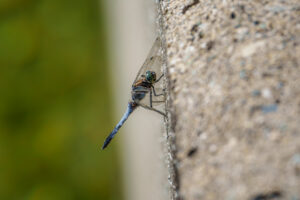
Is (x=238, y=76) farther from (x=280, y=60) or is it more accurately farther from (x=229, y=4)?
(x=229, y=4)

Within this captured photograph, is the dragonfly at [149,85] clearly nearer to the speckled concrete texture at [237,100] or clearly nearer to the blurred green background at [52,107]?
the speckled concrete texture at [237,100]

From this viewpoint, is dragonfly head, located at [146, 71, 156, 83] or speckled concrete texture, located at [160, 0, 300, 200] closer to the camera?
speckled concrete texture, located at [160, 0, 300, 200]

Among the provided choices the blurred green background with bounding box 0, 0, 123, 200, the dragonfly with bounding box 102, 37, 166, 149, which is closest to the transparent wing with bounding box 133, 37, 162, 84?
the dragonfly with bounding box 102, 37, 166, 149

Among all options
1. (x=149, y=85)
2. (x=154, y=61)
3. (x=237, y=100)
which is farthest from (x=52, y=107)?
(x=237, y=100)

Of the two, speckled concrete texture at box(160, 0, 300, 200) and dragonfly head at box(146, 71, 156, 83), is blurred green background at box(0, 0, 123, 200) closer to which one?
dragonfly head at box(146, 71, 156, 83)

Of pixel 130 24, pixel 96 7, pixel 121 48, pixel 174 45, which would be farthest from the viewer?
pixel 96 7

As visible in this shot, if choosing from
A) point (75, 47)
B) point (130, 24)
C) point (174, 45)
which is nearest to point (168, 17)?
point (174, 45)
